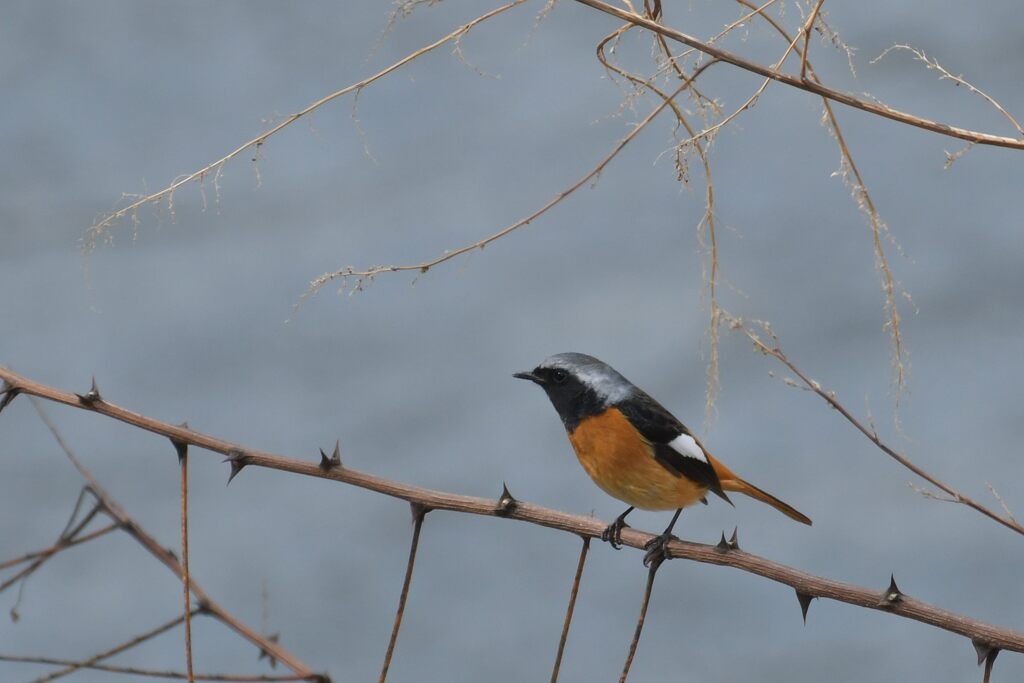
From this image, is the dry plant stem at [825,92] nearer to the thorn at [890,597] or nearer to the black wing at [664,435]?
the thorn at [890,597]

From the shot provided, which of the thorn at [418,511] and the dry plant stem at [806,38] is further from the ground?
the dry plant stem at [806,38]

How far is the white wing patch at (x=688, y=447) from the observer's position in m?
1.70

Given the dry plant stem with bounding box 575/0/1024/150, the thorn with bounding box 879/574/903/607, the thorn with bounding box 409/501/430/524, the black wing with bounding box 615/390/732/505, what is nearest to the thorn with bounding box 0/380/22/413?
the thorn with bounding box 409/501/430/524

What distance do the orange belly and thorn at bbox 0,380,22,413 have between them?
93 cm

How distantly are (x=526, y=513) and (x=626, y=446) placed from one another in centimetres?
82

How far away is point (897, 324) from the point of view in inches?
36.6

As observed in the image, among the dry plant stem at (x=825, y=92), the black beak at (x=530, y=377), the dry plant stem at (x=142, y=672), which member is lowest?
the dry plant stem at (x=142, y=672)

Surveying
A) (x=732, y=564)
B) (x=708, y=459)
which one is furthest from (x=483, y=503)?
(x=708, y=459)

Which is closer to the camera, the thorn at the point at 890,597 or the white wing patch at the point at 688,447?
the thorn at the point at 890,597

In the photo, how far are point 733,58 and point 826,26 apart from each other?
0.19 m

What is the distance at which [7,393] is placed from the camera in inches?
34.2

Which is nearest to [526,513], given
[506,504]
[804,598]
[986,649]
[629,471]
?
[506,504]

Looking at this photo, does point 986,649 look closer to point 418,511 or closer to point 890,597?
point 890,597

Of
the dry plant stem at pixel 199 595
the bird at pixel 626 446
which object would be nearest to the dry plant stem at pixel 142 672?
the dry plant stem at pixel 199 595
